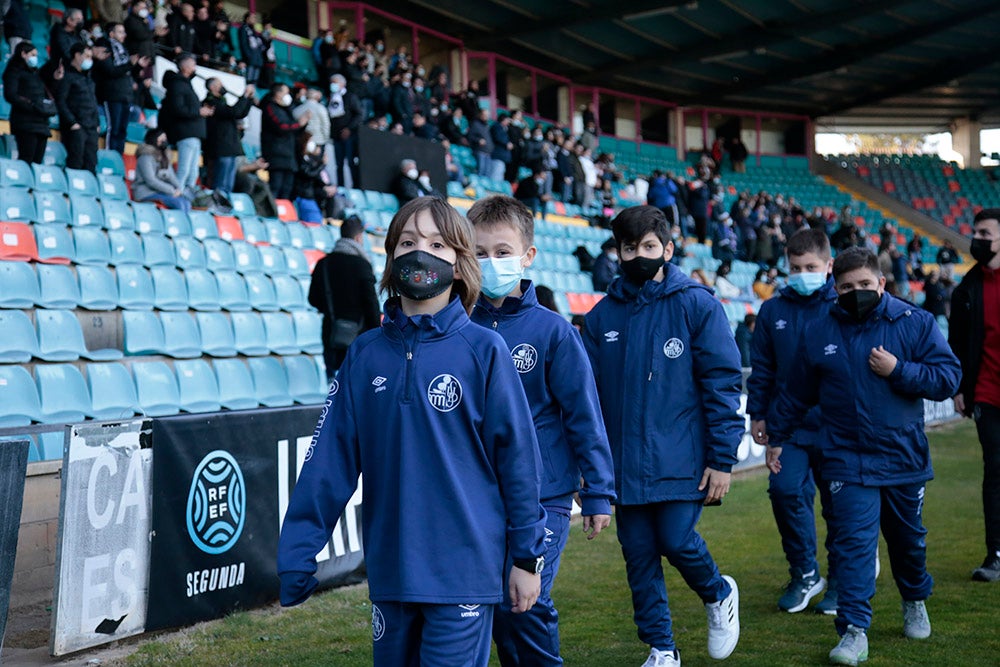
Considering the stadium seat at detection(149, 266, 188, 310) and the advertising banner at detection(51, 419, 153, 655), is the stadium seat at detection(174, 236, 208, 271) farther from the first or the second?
the advertising banner at detection(51, 419, 153, 655)

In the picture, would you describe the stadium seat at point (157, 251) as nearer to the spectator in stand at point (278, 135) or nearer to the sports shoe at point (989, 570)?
the spectator in stand at point (278, 135)

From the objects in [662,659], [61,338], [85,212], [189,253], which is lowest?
[662,659]

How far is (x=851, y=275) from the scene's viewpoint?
485 cm

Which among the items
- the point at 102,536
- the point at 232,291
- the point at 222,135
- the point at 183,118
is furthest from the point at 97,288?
the point at 102,536

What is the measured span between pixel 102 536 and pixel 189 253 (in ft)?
19.4

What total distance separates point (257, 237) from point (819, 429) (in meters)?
8.03

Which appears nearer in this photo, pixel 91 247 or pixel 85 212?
pixel 91 247

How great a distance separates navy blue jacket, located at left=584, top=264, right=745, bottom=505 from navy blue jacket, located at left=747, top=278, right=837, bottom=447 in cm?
138

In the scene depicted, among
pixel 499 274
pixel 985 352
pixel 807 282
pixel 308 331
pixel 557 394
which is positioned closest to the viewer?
pixel 557 394

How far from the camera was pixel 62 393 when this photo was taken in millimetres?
7637

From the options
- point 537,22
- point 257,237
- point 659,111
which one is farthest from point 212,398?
point 659,111

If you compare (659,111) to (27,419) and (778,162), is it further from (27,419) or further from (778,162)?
(27,419)

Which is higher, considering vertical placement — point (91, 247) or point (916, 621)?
point (91, 247)

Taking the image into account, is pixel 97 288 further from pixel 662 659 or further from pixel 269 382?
pixel 662 659
